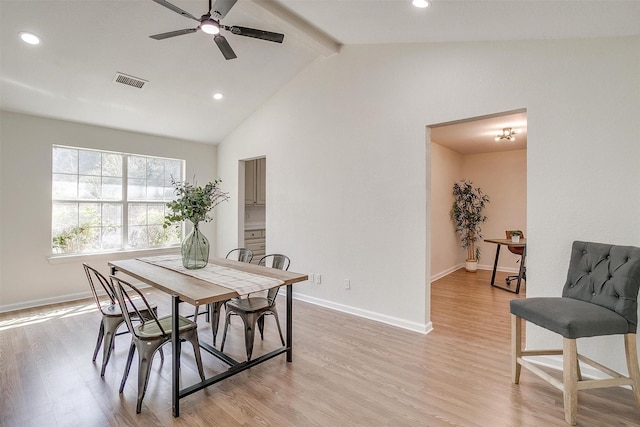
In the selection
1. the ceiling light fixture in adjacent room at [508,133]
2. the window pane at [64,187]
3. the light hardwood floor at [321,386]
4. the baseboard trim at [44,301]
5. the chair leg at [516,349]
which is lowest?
the light hardwood floor at [321,386]

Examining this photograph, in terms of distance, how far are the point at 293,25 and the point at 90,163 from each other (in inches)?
142

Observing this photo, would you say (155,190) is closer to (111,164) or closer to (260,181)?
(111,164)

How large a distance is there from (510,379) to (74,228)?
214 inches

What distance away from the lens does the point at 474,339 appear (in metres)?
3.08

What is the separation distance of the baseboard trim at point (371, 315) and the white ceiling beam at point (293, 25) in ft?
10.3

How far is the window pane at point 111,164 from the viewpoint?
15.6ft

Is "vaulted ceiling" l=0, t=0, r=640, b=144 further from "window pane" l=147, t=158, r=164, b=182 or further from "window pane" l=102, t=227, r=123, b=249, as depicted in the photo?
"window pane" l=102, t=227, r=123, b=249

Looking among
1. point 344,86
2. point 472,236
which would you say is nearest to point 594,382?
point 344,86

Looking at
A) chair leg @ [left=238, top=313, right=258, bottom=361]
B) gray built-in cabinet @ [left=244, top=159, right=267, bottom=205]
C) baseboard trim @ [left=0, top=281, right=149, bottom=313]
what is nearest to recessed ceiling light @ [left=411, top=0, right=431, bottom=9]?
chair leg @ [left=238, top=313, right=258, bottom=361]

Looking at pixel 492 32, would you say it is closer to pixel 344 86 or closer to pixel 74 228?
pixel 344 86

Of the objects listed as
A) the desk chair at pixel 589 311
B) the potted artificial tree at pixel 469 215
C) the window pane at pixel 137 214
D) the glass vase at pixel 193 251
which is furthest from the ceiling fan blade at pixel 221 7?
the potted artificial tree at pixel 469 215

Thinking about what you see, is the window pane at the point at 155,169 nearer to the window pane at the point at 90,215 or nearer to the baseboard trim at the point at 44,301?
the window pane at the point at 90,215

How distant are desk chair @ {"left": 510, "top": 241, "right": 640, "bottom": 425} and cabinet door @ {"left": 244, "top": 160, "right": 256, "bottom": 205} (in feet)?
15.0

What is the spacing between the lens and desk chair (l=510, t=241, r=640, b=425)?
6.16 ft
